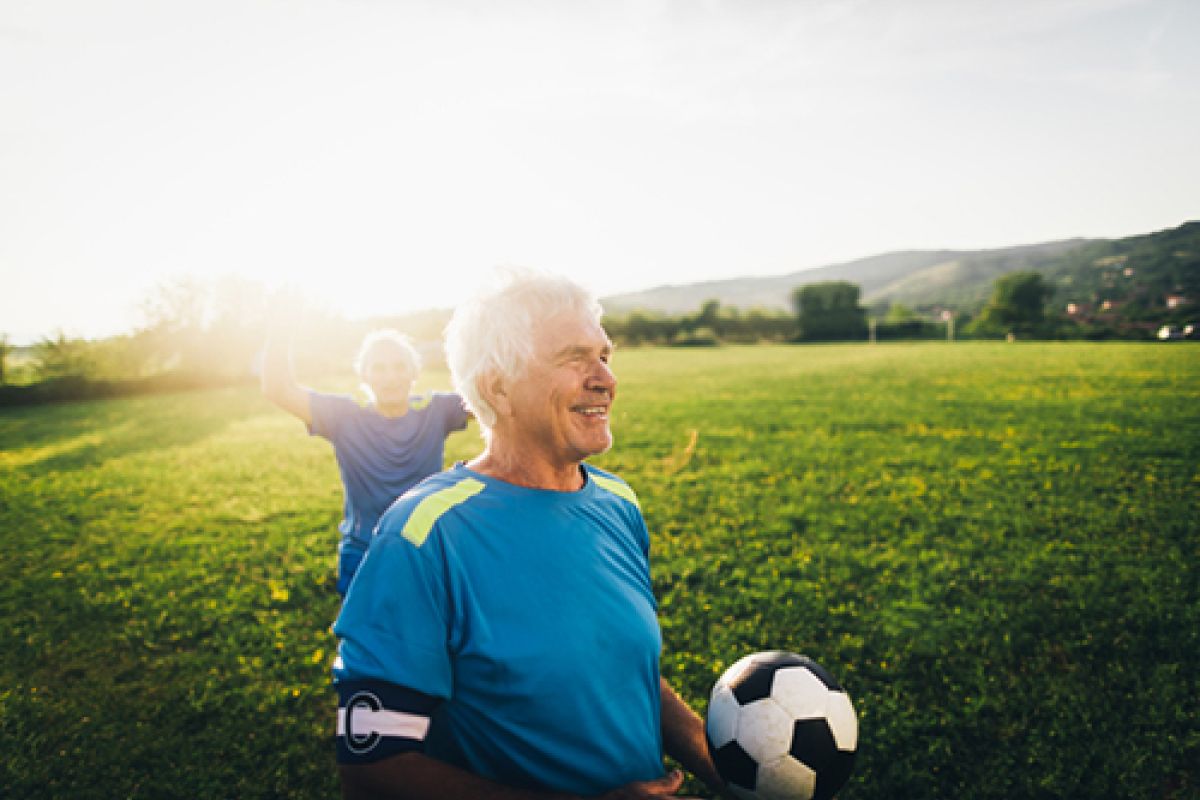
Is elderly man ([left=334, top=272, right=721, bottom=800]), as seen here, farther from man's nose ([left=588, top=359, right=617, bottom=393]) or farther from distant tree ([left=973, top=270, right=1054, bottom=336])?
distant tree ([left=973, top=270, right=1054, bottom=336])

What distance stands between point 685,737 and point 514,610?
3.11 feet

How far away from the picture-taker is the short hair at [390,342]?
15.0ft

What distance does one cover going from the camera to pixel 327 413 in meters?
4.47

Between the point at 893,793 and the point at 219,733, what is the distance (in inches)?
172

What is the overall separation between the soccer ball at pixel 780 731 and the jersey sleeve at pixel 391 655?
107 centimetres

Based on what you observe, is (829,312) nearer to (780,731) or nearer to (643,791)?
(780,731)

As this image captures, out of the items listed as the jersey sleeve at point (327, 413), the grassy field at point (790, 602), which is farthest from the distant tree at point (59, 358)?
the jersey sleeve at point (327, 413)

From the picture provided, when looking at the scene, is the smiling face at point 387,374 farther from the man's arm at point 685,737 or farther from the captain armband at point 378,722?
the captain armband at point 378,722

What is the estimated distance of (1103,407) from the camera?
15.1m

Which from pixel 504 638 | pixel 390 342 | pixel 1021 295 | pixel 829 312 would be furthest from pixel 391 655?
pixel 1021 295

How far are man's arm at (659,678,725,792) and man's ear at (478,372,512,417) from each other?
1.03m

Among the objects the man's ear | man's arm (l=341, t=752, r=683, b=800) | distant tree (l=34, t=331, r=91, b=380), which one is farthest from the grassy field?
distant tree (l=34, t=331, r=91, b=380)

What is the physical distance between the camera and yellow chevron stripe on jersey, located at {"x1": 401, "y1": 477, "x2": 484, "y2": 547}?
1.49 meters

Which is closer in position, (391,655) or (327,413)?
(391,655)
